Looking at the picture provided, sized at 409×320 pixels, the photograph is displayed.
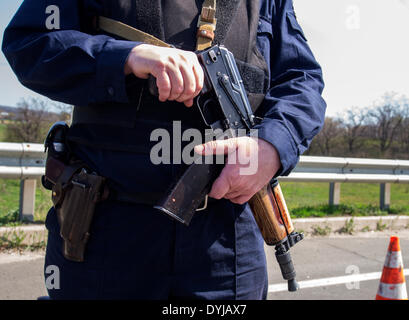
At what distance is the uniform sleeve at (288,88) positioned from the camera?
130cm

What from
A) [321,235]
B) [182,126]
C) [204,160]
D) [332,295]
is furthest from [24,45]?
[321,235]

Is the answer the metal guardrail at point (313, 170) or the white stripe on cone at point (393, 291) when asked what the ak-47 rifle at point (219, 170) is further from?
the metal guardrail at point (313, 170)

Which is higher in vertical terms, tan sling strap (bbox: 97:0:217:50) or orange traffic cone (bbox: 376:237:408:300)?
tan sling strap (bbox: 97:0:217:50)

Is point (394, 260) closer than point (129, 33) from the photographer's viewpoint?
No

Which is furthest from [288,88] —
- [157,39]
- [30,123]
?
[30,123]

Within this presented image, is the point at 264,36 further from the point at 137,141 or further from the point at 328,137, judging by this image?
the point at 328,137

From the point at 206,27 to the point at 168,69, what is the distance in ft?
0.92

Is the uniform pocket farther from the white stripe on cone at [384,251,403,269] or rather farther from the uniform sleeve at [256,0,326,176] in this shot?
the white stripe on cone at [384,251,403,269]

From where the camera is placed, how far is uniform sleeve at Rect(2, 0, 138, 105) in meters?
1.17

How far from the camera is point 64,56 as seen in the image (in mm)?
1173

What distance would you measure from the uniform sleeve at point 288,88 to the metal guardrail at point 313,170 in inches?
134

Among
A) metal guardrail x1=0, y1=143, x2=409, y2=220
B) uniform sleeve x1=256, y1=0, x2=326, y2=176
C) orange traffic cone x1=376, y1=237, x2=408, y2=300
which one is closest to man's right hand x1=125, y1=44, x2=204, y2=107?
uniform sleeve x1=256, y1=0, x2=326, y2=176

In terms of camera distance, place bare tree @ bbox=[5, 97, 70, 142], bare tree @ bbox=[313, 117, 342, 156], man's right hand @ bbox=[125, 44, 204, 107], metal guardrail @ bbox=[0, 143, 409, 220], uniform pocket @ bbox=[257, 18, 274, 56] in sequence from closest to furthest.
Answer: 1. man's right hand @ bbox=[125, 44, 204, 107]
2. uniform pocket @ bbox=[257, 18, 274, 56]
3. metal guardrail @ bbox=[0, 143, 409, 220]
4. bare tree @ bbox=[5, 97, 70, 142]
5. bare tree @ bbox=[313, 117, 342, 156]

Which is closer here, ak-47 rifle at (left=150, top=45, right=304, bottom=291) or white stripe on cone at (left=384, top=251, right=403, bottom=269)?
ak-47 rifle at (left=150, top=45, right=304, bottom=291)
